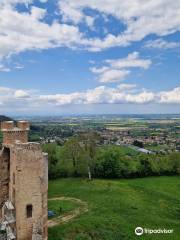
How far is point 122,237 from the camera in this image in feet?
96.2

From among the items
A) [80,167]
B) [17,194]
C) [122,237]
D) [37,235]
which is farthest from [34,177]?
[80,167]

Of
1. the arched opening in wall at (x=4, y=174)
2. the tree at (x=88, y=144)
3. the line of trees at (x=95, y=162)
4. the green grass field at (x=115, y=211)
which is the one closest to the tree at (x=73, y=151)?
the line of trees at (x=95, y=162)

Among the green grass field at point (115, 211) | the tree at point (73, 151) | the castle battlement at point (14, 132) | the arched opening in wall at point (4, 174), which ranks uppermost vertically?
the castle battlement at point (14, 132)

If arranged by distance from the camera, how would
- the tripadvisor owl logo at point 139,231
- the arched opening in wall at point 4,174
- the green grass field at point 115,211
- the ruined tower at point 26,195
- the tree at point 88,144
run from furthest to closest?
the tree at point 88,144 → the tripadvisor owl logo at point 139,231 → the green grass field at point 115,211 → the arched opening in wall at point 4,174 → the ruined tower at point 26,195

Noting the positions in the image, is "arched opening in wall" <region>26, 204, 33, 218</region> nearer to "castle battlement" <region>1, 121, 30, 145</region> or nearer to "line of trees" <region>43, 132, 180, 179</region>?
"castle battlement" <region>1, 121, 30, 145</region>

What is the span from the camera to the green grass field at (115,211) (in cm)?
2895

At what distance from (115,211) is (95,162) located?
1159 inches

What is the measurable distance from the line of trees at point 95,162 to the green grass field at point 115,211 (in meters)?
3.98

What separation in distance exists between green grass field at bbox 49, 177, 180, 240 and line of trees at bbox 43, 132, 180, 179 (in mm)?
3979

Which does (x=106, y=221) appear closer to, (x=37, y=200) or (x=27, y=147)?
(x=37, y=200)

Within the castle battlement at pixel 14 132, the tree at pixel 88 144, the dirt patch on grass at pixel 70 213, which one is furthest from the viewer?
the tree at pixel 88 144

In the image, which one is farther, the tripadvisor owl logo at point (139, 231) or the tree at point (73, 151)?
the tree at point (73, 151)

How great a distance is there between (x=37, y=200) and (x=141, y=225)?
14884 mm

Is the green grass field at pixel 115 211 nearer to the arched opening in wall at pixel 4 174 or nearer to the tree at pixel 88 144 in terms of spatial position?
the arched opening in wall at pixel 4 174
